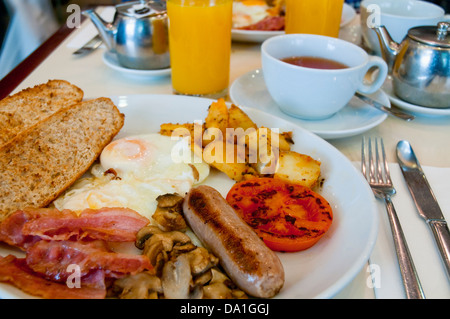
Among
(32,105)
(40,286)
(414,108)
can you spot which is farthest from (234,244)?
(414,108)

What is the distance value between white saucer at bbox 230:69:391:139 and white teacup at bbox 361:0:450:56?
2.37 feet

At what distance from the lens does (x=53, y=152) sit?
5.24 ft

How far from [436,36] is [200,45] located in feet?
4.35

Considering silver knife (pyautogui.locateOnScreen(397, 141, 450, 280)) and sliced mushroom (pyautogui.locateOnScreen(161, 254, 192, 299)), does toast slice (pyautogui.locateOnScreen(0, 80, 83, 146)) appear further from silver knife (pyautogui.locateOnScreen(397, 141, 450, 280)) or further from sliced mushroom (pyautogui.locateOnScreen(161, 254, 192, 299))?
silver knife (pyautogui.locateOnScreen(397, 141, 450, 280))

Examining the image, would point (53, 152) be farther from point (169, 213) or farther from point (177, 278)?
point (177, 278)

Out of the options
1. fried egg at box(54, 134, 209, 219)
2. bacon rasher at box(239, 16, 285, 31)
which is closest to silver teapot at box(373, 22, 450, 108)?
bacon rasher at box(239, 16, 285, 31)

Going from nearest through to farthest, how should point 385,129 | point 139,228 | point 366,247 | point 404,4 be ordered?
point 366,247 < point 139,228 < point 385,129 < point 404,4

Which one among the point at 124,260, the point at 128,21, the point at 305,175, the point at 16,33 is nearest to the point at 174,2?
the point at 128,21

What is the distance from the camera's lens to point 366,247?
45.2 inches

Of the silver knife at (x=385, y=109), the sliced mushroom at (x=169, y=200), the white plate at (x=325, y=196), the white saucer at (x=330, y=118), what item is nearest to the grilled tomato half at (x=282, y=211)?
the white plate at (x=325, y=196)

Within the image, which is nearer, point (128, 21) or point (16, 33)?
point (128, 21)

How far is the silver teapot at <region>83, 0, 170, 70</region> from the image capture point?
2.45 metres

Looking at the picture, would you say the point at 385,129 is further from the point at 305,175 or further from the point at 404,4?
the point at 404,4

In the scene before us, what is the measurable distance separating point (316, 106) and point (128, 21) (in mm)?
1366
